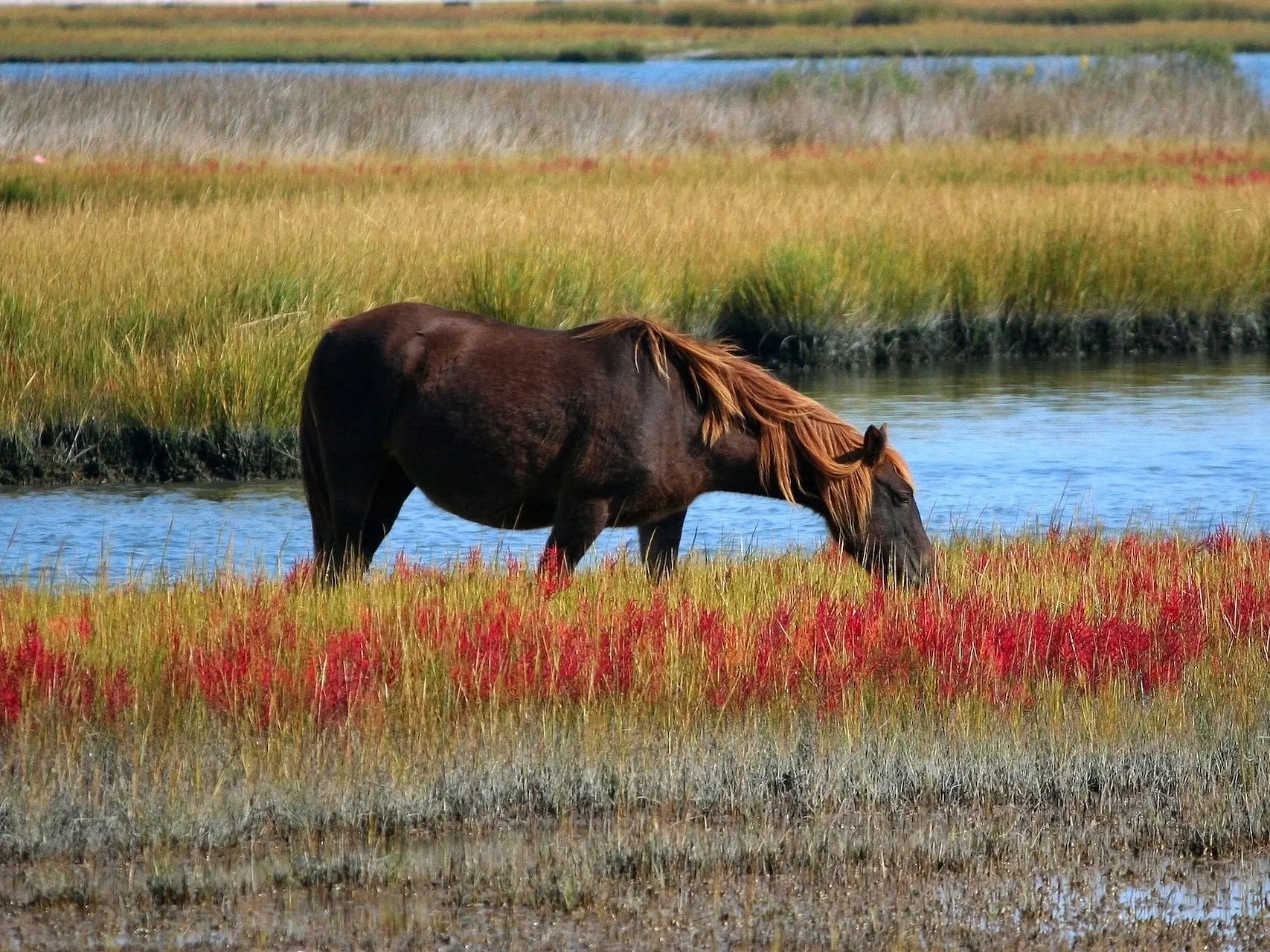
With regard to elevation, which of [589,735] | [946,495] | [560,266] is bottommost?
[946,495]

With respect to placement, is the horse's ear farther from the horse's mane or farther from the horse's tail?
the horse's tail

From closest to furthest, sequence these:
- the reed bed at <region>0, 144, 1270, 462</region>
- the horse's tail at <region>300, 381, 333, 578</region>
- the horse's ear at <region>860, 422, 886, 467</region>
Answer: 1. the horse's ear at <region>860, 422, 886, 467</region>
2. the horse's tail at <region>300, 381, 333, 578</region>
3. the reed bed at <region>0, 144, 1270, 462</region>

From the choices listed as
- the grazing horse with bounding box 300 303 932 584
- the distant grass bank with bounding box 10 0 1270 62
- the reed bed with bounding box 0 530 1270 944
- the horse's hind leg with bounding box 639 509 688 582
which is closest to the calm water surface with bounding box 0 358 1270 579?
the horse's hind leg with bounding box 639 509 688 582

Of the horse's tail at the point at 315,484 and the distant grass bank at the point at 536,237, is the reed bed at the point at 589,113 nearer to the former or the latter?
the distant grass bank at the point at 536,237

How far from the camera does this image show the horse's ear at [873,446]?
6227mm

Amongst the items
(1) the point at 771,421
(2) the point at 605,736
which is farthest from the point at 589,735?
(1) the point at 771,421

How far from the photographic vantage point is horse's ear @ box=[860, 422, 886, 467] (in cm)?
623

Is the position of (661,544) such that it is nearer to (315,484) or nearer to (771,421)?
(771,421)

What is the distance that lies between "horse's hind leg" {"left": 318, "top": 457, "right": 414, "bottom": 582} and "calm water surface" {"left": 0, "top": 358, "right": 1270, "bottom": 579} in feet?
2.63

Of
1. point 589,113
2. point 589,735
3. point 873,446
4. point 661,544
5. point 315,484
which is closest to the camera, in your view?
point 589,735

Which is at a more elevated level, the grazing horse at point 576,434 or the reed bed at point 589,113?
the grazing horse at point 576,434

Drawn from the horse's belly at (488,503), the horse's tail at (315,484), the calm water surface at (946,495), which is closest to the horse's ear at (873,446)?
the horse's belly at (488,503)

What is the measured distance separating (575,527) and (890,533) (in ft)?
3.80

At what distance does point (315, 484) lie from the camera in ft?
22.0
